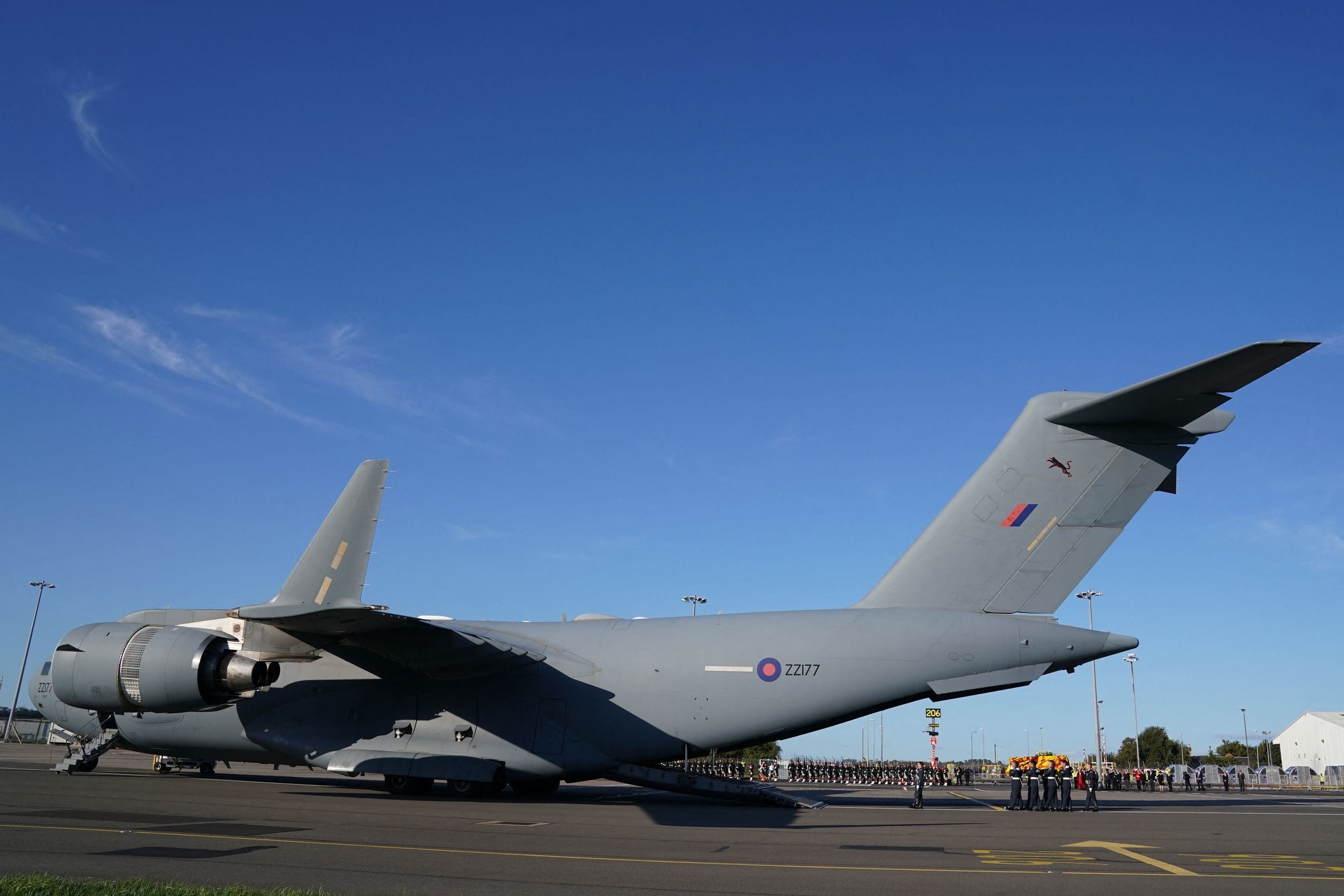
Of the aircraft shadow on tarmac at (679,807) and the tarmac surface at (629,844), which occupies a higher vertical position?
the tarmac surface at (629,844)

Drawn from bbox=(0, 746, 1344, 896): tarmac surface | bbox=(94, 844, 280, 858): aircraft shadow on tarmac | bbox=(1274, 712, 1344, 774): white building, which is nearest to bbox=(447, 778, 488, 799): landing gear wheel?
bbox=(0, 746, 1344, 896): tarmac surface

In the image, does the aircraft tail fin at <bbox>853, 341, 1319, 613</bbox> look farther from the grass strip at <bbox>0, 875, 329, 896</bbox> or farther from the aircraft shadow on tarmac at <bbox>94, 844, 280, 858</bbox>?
the grass strip at <bbox>0, 875, 329, 896</bbox>

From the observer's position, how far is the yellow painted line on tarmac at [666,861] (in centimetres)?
793

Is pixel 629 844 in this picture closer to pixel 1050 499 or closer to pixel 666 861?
pixel 666 861

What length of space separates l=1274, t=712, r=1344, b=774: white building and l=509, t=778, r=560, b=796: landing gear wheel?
186ft

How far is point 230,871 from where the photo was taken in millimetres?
7344

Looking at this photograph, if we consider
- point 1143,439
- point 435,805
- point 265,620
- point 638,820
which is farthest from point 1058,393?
point 265,620

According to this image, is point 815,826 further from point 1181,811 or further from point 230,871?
point 1181,811

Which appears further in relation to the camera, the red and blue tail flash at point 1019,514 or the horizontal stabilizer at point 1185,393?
the red and blue tail flash at point 1019,514

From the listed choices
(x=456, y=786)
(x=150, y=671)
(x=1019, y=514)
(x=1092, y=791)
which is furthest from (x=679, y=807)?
(x=150, y=671)

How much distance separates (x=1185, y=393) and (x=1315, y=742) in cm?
6302

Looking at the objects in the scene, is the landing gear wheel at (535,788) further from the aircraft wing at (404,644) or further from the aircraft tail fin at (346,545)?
the aircraft tail fin at (346,545)

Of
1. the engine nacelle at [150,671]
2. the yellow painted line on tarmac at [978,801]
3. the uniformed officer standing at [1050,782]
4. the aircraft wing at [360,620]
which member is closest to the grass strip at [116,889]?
the aircraft wing at [360,620]

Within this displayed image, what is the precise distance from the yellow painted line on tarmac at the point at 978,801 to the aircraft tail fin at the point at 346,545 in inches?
454
